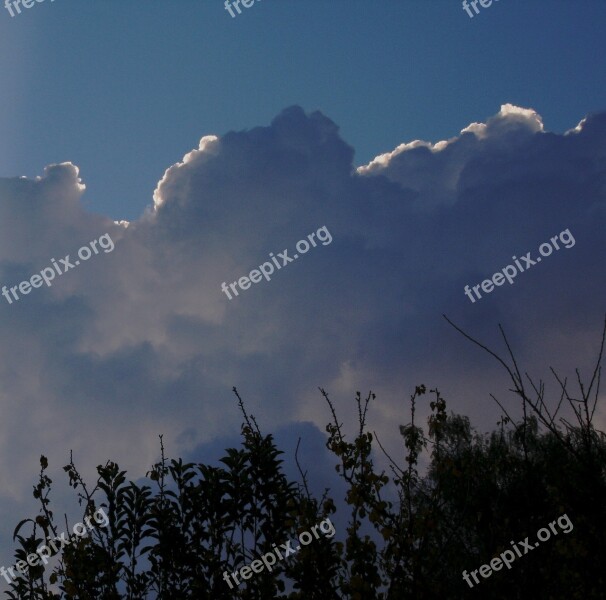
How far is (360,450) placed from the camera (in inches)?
219

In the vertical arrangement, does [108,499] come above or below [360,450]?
above

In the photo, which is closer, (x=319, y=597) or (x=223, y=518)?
(x=319, y=597)

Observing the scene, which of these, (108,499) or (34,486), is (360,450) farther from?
(34,486)

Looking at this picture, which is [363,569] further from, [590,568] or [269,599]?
[590,568]

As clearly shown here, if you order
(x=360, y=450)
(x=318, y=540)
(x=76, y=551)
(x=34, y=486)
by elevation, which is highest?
(x=34, y=486)

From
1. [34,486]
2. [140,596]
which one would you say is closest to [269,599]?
[140,596]

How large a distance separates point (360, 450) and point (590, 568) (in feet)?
12.5

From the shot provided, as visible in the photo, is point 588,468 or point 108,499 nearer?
point 588,468

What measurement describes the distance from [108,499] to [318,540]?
341cm

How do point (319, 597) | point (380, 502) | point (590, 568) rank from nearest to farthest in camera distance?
point (380, 502), point (319, 597), point (590, 568)

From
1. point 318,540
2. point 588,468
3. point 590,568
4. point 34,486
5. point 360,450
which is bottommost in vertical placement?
point 590,568

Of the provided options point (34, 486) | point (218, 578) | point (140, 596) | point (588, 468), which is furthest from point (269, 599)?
point (588, 468)

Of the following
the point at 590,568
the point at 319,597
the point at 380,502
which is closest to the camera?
the point at 380,502

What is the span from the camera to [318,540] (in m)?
5.72
